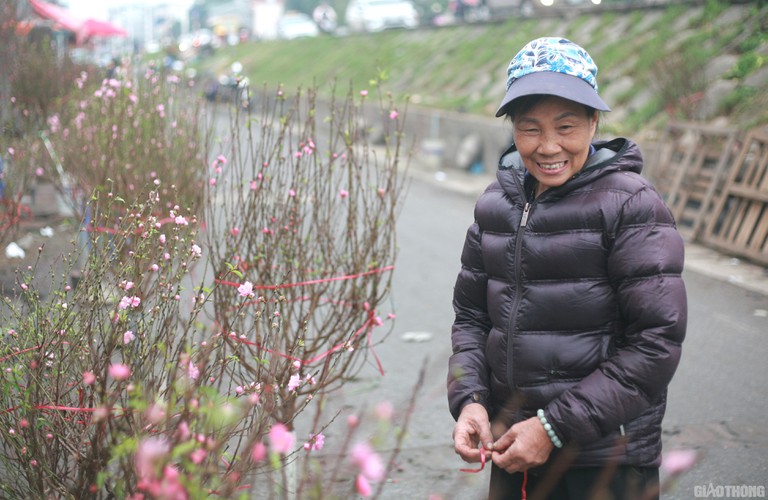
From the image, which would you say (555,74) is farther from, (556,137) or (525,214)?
(525,214)

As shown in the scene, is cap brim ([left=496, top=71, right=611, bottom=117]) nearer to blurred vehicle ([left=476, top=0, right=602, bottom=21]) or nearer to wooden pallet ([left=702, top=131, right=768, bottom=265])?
wooden pallet ([left=702, top=131, right=768, bottom=265])

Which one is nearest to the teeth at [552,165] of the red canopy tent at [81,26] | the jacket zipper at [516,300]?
the jacket zipper at [516,300]

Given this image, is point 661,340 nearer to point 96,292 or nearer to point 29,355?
point 96,292

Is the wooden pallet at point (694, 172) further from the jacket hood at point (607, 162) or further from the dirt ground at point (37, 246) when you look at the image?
the jacket hood at point (607, 162)

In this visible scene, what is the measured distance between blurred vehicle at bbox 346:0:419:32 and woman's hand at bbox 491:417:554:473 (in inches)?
1544

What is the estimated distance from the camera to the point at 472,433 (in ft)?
→ 7.54

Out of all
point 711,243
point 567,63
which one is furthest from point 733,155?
point 567,63

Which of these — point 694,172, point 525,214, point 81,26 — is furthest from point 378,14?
point 525,214

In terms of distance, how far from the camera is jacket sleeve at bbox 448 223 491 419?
7.90 feet

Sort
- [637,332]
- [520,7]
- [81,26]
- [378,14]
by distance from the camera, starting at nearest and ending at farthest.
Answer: [637,332] → [520,7] → [81,26] → [378,14]

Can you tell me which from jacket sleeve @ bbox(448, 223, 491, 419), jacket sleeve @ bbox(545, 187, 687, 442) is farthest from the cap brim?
jacket sleeve @ bbox(448, 223, 491, 419)

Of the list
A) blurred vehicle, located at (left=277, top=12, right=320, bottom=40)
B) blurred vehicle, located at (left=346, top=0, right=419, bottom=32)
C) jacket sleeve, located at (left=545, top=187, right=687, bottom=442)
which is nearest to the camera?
jacket sleeve, located at (left=545, top=187, right=687, bottom=442)

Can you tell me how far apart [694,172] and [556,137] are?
8798 mm

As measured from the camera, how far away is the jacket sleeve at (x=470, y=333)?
2.41m
